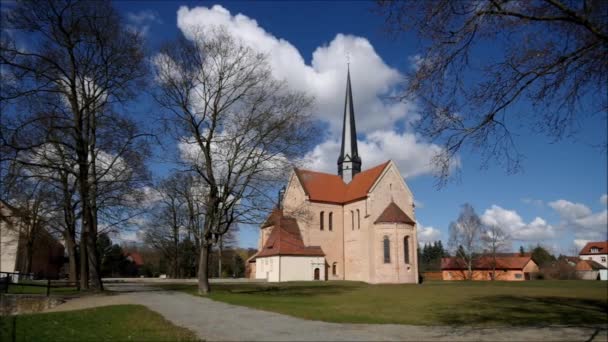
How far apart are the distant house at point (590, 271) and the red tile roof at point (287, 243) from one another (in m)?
34.5

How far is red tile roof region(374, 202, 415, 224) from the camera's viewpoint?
149 feet

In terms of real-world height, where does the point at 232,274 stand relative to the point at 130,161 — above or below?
below

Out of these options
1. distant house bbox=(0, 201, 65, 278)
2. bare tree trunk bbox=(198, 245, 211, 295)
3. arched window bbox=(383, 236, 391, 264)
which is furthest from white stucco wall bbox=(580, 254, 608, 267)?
distant house bbox=(0, 201, 65, 278)

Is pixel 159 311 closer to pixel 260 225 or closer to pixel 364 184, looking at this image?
pixel 260 225

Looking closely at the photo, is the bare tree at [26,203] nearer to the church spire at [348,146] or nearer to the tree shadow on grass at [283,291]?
the tree shadow on grass at [283,291]

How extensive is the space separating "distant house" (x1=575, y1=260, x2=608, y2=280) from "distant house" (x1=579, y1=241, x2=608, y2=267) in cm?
108

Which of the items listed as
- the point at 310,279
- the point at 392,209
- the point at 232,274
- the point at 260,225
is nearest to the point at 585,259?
the point at 392,209

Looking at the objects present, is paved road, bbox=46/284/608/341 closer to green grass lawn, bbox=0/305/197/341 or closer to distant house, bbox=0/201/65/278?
green grass lawn, bbox=0/305/197/341

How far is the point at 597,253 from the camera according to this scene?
227ft

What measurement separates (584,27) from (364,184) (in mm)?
42784

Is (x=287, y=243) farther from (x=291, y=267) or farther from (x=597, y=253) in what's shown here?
(x=597, y=253)

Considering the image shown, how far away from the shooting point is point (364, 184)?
4991 cm

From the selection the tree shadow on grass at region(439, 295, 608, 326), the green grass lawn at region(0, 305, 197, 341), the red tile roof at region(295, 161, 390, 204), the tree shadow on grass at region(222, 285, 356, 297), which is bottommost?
the tree shadow on grass at region(222, 285, 356, 297)

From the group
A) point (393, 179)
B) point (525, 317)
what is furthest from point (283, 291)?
point (393, 179)
